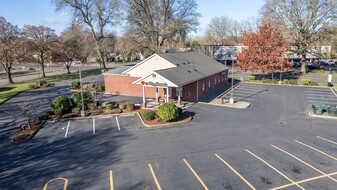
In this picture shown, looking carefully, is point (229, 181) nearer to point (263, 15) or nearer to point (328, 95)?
point (328, 95)

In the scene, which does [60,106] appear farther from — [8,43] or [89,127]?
[8,43]

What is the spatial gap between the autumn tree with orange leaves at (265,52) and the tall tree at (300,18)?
9.73m

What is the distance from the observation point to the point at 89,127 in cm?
2298

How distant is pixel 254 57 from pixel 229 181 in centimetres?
3720

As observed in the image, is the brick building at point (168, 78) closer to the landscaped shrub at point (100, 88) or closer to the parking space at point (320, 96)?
the landscaped shrub at point (100, 88)

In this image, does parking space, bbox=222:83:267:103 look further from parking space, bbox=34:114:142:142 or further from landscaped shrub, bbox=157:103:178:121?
parking space, bbox=34:114:142:142

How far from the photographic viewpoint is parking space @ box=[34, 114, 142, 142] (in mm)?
21219

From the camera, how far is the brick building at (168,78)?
28.3m

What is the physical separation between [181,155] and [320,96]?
27.9 m

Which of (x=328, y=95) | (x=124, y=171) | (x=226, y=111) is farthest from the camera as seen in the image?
(x=328, y=95)

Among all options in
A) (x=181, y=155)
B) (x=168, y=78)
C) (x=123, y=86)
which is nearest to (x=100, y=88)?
(x=123, y=86)

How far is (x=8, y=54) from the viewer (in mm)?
45688

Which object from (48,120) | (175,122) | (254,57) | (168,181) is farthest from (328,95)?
(48,120)

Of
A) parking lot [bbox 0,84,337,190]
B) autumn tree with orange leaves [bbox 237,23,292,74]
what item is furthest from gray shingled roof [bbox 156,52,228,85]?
autumn tree with orange leaves [bbox 237,23,292,74]
